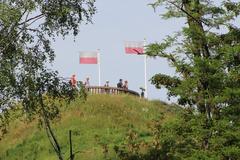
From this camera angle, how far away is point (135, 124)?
53.3 metres

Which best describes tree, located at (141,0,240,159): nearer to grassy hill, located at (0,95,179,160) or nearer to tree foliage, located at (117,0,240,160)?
tree foliage, located at (117,0,240,160)

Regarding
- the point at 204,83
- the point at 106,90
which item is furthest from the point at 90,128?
the point at 204,83

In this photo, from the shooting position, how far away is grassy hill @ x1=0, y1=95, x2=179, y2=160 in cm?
4656

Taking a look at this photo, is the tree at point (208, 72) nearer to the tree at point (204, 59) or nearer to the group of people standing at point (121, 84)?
the tree at point (204, 59)

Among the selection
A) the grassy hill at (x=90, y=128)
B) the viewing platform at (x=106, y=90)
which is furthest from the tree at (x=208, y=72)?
the viewing platform at (x=106, y=90)

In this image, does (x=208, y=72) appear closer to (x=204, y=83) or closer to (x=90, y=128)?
(x=204, y=83)

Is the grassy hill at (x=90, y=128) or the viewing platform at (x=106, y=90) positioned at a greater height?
the viewing platform at (x=106, y=90)

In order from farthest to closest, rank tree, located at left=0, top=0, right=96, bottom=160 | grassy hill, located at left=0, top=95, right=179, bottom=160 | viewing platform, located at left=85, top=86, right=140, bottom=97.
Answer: viewing platform, located at left=85, top=86, right=140, bottom=97
grassy hill, located at left=0, top=95, right=179, bottom=160
tree, located at left=0, top=0, right=96, bottom=160

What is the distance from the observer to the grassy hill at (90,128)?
46562mm

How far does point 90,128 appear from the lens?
2058 inches

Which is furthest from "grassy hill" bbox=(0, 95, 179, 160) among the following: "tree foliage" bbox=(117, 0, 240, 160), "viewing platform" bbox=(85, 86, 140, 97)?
"tree foliage" bbox=(117, 0, 240, 160)

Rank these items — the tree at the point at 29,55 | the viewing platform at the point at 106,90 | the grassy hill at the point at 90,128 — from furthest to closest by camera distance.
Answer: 1. the viewing platform at the point at 106,90
2. the grassy hill at the point at 90,128
3. the tree at the point at 29,55

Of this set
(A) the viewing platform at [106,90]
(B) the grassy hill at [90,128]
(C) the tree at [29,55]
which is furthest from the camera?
(A) the viewing platform at [106,90]

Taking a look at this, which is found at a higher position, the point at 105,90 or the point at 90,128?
the point at 105,90
